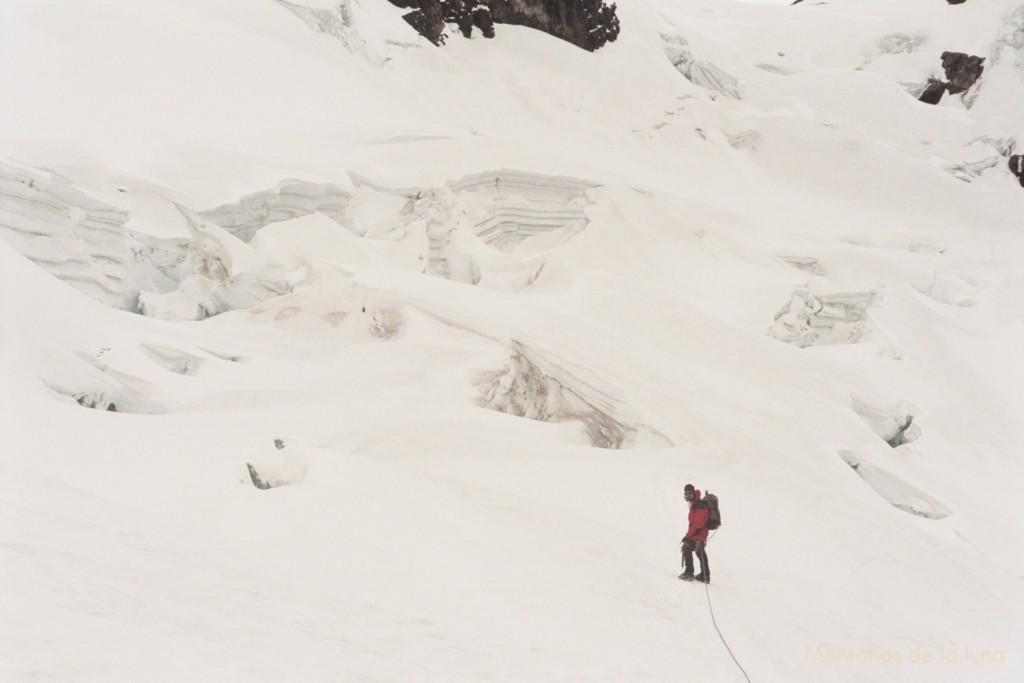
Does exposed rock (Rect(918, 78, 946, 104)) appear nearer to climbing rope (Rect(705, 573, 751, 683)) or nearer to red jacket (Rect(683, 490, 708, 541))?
red jacket (Rect(683, 490, 708, 541))

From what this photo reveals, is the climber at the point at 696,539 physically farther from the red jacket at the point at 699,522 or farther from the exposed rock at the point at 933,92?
the exposed rock at the point at 933,92

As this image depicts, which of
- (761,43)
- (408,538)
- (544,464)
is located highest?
(761,43)

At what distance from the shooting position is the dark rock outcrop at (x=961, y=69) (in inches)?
1698

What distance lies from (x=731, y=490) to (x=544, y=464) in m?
2.26

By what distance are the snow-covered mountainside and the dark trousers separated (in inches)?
8.0

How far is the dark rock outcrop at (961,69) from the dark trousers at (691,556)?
45848 millimetres

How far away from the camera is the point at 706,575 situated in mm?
6578

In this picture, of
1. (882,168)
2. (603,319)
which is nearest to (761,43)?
(882,168)

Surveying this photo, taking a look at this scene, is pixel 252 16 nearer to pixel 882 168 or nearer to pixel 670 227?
pixel 670 227

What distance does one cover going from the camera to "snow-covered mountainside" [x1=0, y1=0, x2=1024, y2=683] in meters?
4.91

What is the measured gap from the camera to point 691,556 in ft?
21.9

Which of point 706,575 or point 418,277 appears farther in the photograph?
point 418,277

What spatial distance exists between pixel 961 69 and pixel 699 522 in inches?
1845

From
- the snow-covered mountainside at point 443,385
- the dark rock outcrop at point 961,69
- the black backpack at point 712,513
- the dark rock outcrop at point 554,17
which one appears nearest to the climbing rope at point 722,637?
the snow-covered mountainside at point 443,385
